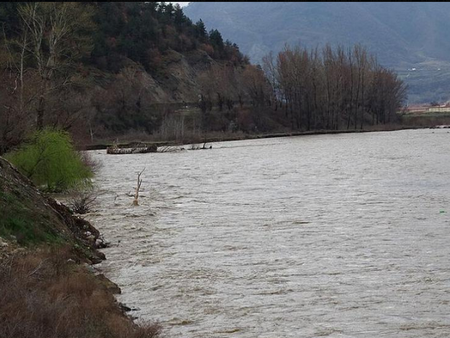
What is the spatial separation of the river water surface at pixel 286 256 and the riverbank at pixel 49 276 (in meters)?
0.88

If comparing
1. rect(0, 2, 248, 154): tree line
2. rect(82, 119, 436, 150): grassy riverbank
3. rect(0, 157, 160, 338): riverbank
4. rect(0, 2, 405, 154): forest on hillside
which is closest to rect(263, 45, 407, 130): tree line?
rect(0, 2, 405, 154): forest on hillside

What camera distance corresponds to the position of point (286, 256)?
18812 millimetres

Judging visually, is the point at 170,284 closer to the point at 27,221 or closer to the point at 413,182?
the point at 27,221

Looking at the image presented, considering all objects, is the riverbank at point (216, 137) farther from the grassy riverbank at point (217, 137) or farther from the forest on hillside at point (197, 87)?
the forest on hillside at point (197, 87)

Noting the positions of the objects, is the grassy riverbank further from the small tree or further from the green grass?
the green grass

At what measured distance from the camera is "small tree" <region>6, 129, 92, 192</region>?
3338 cm

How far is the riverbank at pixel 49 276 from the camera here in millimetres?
9945

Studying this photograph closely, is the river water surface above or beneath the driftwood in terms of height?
beneath

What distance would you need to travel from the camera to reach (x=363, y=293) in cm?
1495

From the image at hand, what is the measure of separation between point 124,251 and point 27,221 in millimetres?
3410

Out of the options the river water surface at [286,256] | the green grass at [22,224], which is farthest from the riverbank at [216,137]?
the green grass at [22,224]

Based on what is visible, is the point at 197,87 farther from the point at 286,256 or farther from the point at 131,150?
the point at 286,256

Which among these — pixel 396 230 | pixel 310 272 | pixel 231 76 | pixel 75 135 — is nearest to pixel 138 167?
pixel 75 135

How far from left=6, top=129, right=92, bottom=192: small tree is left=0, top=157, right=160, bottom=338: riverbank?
11.7 m
